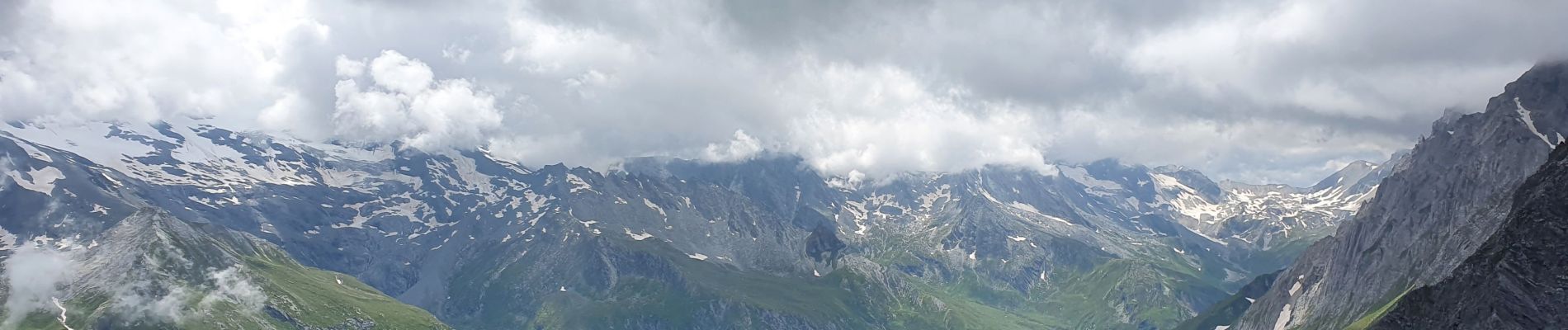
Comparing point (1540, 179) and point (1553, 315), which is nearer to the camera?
point (1553, 315)

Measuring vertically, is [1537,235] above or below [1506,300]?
above

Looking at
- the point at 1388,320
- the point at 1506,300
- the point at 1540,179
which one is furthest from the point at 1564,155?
the point at 1388,320

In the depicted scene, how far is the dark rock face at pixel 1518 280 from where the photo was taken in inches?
5492

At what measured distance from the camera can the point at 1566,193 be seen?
142 meters

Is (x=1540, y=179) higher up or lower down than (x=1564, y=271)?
higher up

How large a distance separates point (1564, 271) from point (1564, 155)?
19.0 metres

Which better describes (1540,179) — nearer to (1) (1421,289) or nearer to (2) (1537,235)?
(2) (1537,235)

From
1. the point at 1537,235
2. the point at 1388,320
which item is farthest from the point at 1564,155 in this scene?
the point at 1388,320

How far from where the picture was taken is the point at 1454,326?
14462 cm

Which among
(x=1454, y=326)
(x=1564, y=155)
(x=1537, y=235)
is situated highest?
(x=1564, y=155)

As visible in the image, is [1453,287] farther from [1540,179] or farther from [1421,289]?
[1540,179]

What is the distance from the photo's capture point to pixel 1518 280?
468ft

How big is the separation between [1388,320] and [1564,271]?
913 inches

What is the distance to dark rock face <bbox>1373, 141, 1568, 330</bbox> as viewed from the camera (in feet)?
458
